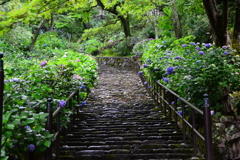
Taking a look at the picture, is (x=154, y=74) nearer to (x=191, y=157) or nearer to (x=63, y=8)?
(x=63, y=8)

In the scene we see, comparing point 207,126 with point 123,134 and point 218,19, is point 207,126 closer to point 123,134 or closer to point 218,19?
point 123,134

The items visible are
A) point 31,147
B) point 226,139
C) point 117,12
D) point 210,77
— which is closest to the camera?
point 31,147

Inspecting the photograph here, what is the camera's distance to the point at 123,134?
17.7 feet

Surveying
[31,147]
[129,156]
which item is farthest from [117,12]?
[31,147]

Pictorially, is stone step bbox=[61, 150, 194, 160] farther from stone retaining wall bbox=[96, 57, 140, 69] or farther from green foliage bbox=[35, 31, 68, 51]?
green foliage bbox=[35, 31, 68, 51]

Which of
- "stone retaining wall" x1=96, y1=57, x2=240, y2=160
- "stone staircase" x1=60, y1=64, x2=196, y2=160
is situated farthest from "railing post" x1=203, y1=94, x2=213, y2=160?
"stone retaining wall" x1=96, y1=57, x2=240, y2=160

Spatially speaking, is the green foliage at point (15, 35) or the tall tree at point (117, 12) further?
the tall tree at point (117, 12)

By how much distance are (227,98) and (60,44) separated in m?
14.9

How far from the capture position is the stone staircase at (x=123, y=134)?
4.43m

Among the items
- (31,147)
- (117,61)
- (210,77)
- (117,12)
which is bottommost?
(31,147)

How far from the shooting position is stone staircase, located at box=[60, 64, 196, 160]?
4.43 meters

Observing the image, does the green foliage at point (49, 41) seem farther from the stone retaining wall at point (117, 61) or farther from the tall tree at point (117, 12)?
the tall tree at point (117, 12)

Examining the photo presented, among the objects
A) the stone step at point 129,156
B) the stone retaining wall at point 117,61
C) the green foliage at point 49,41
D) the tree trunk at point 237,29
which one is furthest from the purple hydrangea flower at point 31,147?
the stone retaining wall at point 117,61

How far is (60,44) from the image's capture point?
18.6m
